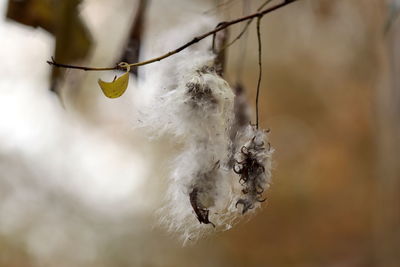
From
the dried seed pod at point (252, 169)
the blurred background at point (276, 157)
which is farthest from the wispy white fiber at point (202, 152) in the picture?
the blurred background at point (276, 157)

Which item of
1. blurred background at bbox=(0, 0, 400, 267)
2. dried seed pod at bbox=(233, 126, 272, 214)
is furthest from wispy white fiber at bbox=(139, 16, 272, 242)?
blurred background at bbox=(0, 0, 400, 267)

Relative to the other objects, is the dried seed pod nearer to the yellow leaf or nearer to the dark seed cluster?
the dark seed cluster

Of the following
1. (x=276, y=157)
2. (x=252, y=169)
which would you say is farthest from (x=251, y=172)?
(x=276, y=157)

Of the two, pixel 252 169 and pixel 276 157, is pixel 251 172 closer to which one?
pixel 252 169

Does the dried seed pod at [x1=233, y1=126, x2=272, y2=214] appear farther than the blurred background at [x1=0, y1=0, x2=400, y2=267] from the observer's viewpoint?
No

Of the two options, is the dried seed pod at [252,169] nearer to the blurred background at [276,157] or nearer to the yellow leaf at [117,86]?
the yellow leaf at [117,86]

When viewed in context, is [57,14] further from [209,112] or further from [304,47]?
[304,47]

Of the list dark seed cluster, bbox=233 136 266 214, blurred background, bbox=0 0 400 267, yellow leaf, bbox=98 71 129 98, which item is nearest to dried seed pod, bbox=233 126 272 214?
dark seed cluster, bbox=233 136 266 214

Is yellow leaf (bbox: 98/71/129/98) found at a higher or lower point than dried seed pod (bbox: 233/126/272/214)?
higher

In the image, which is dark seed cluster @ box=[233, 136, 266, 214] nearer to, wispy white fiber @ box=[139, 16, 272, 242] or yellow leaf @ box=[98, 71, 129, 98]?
wispy white fiber @ box=[139, 16, 272, 242]
